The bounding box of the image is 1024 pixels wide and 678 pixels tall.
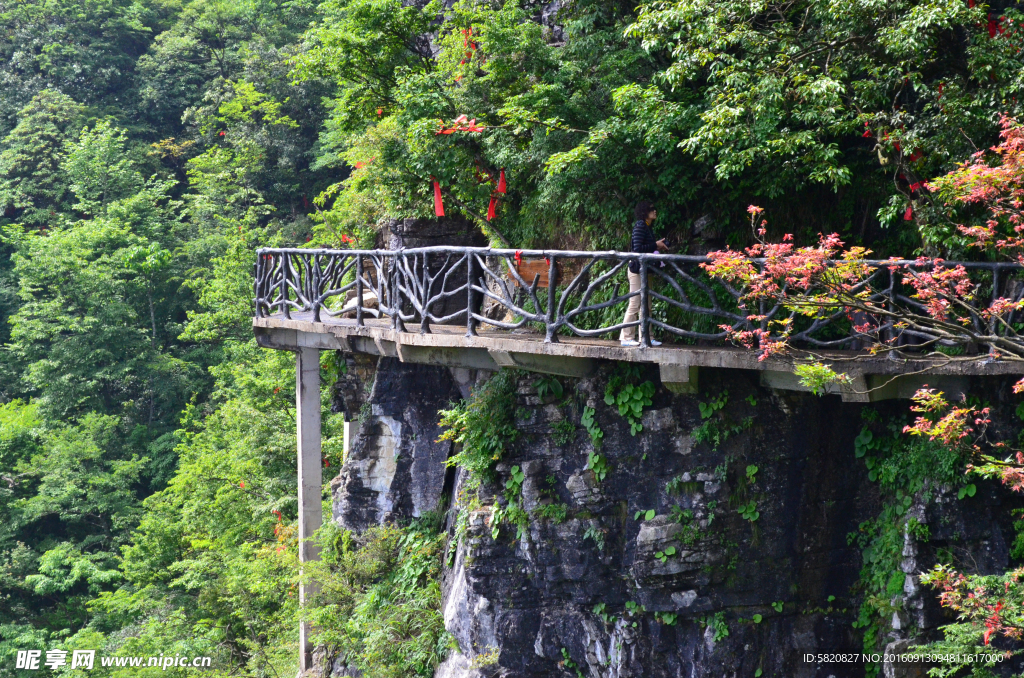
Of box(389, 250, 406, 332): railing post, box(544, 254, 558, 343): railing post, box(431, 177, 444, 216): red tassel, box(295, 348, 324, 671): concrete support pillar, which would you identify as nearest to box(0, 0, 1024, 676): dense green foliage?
box(431, 177, 444, 216): red tassel

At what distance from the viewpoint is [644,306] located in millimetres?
7156

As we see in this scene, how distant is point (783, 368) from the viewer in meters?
6.63

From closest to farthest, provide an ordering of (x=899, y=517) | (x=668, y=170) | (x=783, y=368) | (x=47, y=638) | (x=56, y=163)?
(x=783, y=368) < (x=899, y=517) < (x=668, y=170) < (x=47, y=638) < (x=56, y=163)

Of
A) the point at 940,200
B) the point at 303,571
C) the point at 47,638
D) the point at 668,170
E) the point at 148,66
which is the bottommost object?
the point at 47,638

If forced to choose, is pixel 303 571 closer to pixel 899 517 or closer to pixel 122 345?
pixel 899 517

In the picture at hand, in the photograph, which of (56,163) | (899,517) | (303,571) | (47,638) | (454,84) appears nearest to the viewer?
(899,517)

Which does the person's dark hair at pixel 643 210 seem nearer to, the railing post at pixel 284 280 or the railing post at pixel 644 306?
the railing post at pixel 644 306

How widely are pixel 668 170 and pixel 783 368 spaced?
2562 millimetres

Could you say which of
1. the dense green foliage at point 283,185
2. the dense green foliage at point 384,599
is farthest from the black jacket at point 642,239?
the dense green foliage at point 384,599

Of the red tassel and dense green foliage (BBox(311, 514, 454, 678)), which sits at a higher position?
the red tassel

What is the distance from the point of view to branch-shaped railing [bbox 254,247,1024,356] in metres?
6.30

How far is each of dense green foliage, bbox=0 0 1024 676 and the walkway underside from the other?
70 centimetres

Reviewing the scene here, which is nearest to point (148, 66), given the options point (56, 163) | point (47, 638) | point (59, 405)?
point (56, 163)

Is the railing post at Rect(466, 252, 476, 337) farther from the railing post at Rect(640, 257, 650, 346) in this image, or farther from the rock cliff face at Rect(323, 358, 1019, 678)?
the railing post at Rect(640, 257, 650, 346)
